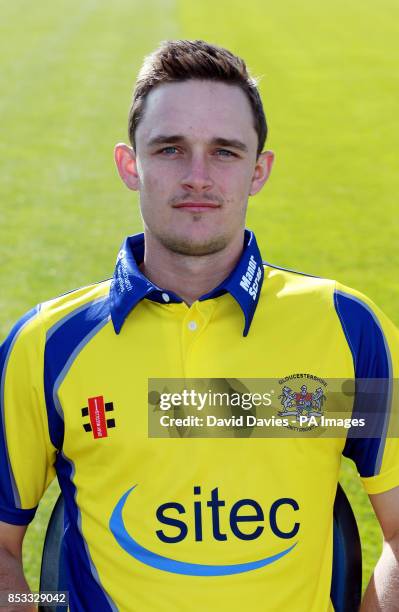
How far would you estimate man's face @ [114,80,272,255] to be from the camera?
93.2 inches

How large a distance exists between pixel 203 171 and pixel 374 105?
13.3 m

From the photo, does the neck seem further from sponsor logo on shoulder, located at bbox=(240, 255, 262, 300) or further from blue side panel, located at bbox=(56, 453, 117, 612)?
blue side panel, located at bbox=(56, 453, 117, 612)

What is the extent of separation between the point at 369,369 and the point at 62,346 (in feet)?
2.75

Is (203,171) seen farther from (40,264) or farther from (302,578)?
(40,264)

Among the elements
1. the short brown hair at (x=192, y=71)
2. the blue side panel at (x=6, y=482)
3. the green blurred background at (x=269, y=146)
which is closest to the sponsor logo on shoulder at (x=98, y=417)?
the blue side panel at (x=6, y=482)

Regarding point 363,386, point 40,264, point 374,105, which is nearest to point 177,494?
point 363,386

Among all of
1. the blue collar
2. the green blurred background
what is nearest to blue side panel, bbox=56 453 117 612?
the blue collar

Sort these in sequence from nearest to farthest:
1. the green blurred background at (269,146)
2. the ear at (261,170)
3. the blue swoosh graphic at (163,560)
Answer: the blue swoosh graphic at (163,560) → the ear at (261,170) → the green blurred background at (269,146)

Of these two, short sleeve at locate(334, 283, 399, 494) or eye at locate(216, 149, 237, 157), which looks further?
eye at locate(216, 149, 237, 157)

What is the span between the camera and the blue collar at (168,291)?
2371 millimetres

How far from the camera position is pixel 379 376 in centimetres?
229

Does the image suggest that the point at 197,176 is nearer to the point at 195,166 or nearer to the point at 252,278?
the point at 195,166

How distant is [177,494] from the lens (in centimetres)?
222

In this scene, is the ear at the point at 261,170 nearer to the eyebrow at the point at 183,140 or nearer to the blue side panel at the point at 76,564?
the eyebrow at the point at 183,140
